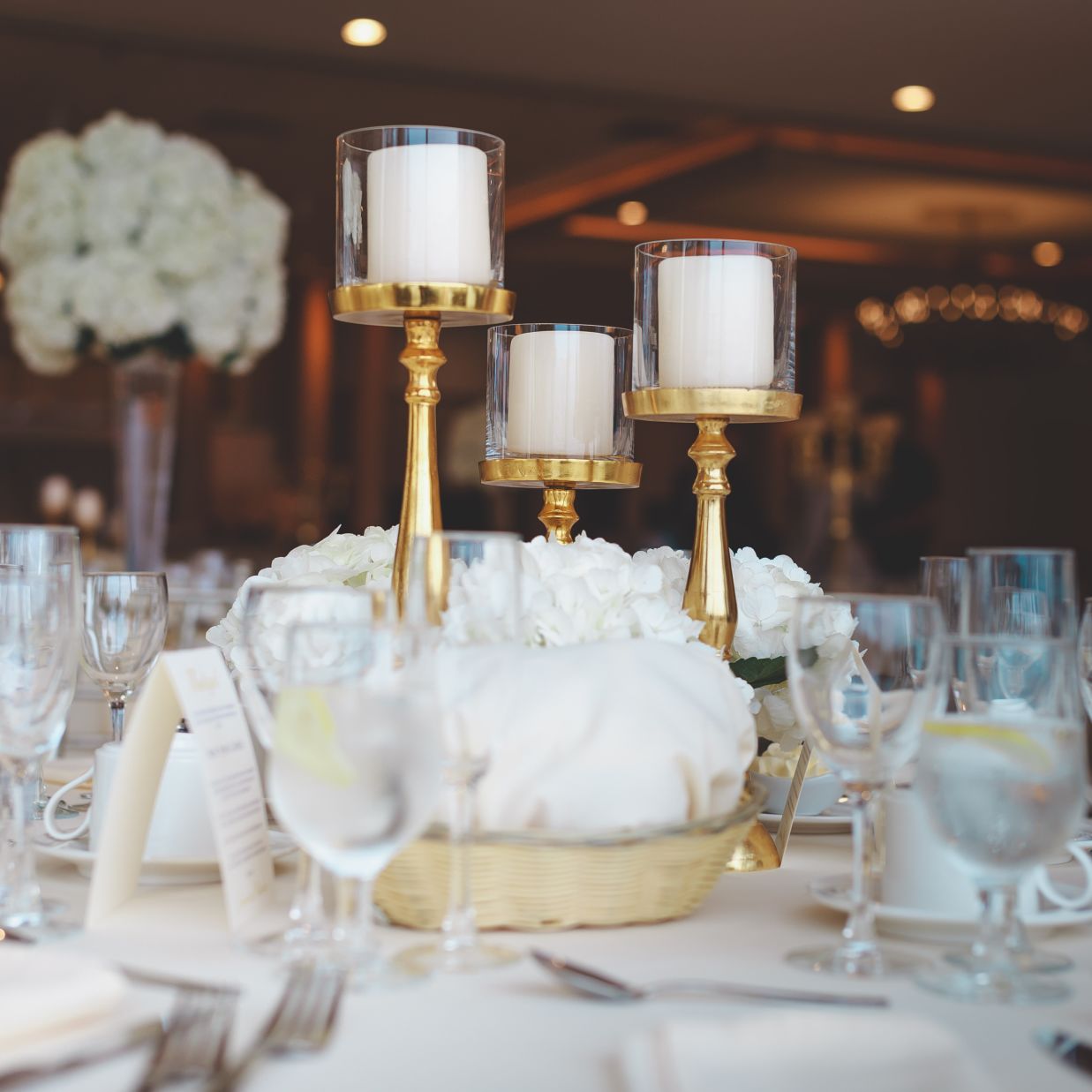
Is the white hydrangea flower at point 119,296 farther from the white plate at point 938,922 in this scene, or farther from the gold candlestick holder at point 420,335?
the white plate at point 938,922

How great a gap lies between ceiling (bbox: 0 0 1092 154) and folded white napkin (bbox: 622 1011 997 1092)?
169 inches

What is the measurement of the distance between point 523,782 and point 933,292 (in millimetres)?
6598

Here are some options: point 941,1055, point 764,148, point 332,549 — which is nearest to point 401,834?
point 941,1055

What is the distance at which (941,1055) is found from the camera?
0.63m

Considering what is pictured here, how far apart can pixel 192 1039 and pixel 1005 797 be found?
421 millimetres

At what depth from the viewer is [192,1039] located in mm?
692

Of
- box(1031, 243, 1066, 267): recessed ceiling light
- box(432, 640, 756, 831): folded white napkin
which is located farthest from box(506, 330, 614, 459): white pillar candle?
box(1031, 243, 1066, 267): recessed ceiling light

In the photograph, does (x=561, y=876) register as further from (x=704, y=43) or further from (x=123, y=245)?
(x=704, y=43)

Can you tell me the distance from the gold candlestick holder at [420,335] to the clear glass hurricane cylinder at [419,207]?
16 mm

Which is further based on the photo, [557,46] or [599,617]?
[557,46]

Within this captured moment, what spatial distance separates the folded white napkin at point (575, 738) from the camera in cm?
88

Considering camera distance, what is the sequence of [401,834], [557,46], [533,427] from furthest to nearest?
[557,46]
[533,427]
[401,834]

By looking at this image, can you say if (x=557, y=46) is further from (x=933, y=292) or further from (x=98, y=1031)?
(x=98, y=1031)

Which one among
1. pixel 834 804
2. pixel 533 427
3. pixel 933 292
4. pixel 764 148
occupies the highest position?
pixel 764 148
